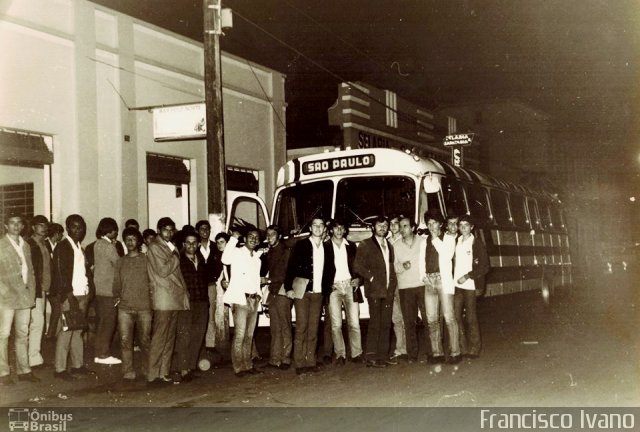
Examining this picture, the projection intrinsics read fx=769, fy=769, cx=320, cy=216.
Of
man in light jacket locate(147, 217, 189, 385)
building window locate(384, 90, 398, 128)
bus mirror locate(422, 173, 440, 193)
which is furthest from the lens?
building window locate(384, 90, 398, 128)

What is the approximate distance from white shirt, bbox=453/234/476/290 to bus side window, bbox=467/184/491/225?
3890 mm

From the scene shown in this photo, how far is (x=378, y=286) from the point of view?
33.9 ft

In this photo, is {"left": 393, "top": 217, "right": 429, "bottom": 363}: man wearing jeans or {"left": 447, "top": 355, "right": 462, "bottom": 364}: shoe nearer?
{"left": 447, "top": 355, "right": 462, "bottom": 364}: shoe

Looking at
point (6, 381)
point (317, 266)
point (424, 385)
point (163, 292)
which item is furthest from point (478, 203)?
point (6, 381)

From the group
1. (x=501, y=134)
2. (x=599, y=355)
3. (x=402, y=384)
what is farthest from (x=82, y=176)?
(x=501, y=134)

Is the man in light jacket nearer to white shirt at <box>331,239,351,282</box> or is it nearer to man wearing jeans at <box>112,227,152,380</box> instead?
man wearing jeans at <box>112,227,152,380</box>

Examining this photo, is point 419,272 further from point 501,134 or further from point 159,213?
point 501,134

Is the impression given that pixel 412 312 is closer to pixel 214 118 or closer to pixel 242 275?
pixel 242 275

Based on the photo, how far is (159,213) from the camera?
17.6 m

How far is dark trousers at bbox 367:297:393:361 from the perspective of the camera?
10.4 m

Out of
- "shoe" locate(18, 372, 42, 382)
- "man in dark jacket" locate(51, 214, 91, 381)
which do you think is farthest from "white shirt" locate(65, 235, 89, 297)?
"shoe" locate(18, 372, 42, 382)

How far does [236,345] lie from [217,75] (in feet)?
16.8

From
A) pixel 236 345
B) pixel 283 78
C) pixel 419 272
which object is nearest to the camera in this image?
pixel 236 345

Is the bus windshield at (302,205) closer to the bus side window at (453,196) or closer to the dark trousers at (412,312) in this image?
the bus side window at (453,196)
